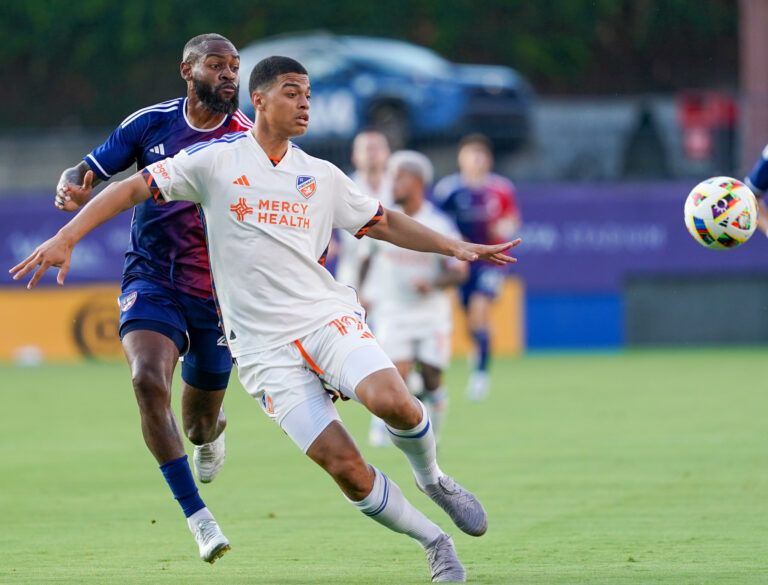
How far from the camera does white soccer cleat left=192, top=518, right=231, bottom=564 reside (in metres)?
6.52

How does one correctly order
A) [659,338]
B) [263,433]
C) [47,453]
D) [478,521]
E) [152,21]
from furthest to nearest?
[152,21]
[659,338]
[263,433]
[47,453]
[478,521]

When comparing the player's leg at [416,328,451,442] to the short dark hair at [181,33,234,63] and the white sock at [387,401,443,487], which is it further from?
the white sock at [387,401,443,487]

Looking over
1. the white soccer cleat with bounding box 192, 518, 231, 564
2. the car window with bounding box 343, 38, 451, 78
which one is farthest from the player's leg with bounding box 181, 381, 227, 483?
the car window with bounding box 343, 38, 451, 78

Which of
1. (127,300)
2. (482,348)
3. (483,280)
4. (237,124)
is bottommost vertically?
(482,348)

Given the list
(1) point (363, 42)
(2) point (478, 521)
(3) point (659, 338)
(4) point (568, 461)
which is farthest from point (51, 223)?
(2) point (478, 521)

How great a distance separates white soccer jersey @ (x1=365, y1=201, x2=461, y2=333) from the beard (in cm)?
469

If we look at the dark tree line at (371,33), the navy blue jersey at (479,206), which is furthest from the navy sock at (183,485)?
the dark tree line at (371,33)

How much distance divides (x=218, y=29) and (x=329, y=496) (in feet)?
78.4

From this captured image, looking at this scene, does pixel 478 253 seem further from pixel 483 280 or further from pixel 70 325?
pixel 70 325

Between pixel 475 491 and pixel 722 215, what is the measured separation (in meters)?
2.35

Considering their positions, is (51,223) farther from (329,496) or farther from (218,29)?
(329,496)

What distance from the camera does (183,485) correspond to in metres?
6.93

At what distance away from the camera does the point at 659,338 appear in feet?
70.6

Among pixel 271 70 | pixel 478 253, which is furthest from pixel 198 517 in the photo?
pixel 271 70
